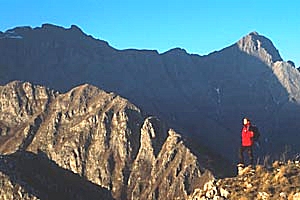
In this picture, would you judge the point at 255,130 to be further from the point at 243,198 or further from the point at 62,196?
the point at 62,196

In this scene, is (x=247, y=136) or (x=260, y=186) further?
(x=247, y=136)

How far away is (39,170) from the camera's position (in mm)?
177000

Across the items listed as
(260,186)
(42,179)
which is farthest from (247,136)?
(42,179)

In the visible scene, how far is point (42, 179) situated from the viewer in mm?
171750

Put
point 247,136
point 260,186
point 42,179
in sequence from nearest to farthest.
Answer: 1. point 260,186
2. point 247,136
3. point 42,179

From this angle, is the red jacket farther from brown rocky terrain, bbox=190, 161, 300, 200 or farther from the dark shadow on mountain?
the dark shadow on mountain

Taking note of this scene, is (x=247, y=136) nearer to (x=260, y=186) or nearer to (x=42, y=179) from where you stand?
(x=260, y=186)

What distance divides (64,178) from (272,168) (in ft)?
461

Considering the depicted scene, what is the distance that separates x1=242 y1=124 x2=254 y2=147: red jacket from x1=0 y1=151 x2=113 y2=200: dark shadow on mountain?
388ft

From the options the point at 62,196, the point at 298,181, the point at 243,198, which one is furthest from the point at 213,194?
the point at 62,196

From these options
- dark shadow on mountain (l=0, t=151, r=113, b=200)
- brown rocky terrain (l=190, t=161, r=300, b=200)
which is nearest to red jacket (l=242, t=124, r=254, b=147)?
brown rocky terrain (l=190, t=161, r=300, b=200)

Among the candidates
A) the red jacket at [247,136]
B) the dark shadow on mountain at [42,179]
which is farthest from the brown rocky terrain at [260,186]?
the dark shadow on mountain at [42,179]

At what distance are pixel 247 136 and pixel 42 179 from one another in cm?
13088

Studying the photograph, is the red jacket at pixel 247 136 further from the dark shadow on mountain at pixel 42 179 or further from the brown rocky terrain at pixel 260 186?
the dark shadow on mountain at pixel 42 179
